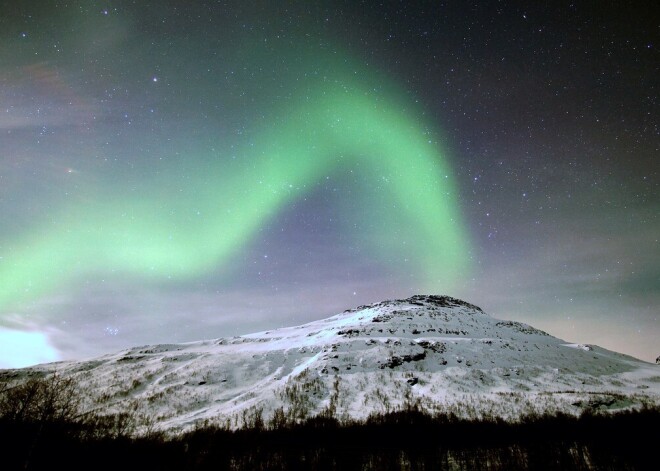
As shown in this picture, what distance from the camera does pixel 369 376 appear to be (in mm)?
35250

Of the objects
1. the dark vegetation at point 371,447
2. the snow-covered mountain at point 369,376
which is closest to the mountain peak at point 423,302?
the snow-covered mountain at point 369,376

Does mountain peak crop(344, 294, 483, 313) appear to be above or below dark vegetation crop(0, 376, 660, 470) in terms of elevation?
above

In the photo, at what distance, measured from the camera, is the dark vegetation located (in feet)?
40.5

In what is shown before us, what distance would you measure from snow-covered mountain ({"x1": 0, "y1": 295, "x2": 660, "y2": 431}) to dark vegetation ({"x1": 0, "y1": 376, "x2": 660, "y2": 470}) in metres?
5.87

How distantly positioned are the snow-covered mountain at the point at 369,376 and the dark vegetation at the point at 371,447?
231 inches

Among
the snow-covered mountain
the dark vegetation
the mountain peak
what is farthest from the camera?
the mountain peak

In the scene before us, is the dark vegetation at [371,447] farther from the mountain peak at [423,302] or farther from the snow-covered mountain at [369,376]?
the mountain peak at [423,302]

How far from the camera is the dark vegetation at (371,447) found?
40.5 feet

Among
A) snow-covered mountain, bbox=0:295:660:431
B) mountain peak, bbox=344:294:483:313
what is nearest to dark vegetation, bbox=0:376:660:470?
snow-covered mountain, bbox=0:295:660:431

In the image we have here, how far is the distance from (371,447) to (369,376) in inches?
839

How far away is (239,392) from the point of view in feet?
110

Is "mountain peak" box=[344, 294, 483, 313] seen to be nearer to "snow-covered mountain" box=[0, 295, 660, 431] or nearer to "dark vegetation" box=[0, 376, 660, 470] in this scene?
"snow-covered mountain" box=[0, 295, 660, 431]

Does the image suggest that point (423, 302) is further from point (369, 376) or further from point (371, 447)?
point (371, 447)

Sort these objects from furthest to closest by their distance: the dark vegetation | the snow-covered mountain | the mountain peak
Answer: the mountain peak
the snow-covered mountain
the dark vegetation
